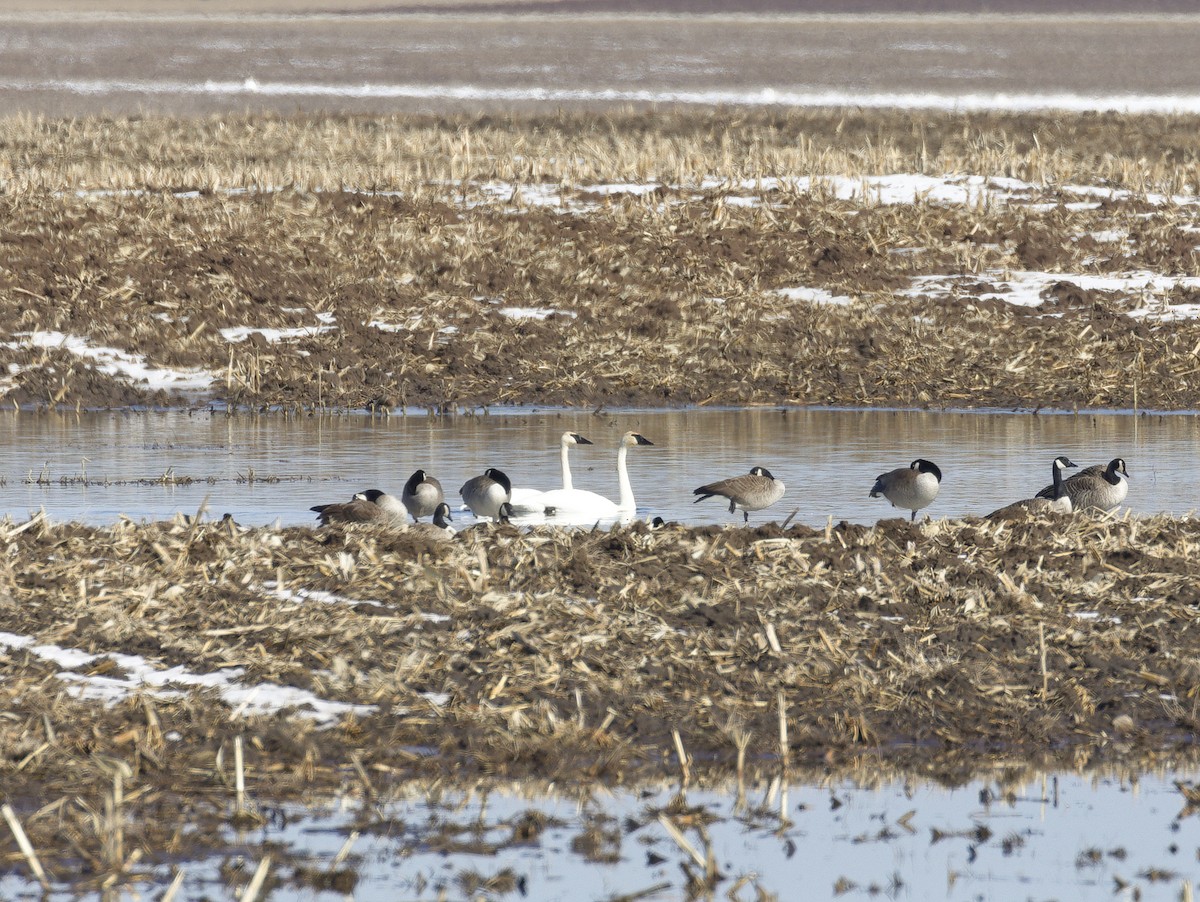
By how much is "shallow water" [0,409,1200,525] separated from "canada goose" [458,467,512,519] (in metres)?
0.78

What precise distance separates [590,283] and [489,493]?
13.1 metres

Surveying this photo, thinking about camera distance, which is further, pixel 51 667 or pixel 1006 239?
pixel 1006 239

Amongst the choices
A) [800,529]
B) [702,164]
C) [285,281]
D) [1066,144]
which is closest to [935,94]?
[1066,144]

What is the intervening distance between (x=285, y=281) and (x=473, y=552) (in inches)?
630

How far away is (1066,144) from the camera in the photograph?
48.5 m

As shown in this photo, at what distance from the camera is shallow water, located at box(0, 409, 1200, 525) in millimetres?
14938

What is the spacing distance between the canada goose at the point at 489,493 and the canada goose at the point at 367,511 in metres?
0.92

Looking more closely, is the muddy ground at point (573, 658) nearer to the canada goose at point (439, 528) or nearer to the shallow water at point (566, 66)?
the canada goose at point (439, 528)

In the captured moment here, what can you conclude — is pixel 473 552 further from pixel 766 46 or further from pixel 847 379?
pixel 766 46

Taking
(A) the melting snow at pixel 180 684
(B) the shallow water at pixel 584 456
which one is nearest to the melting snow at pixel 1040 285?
(B) the shallow water at pixel 584 456

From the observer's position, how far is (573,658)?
9109 mm

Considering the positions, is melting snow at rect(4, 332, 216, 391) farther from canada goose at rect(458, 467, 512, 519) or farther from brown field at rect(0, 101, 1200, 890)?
canada goose at rect(458, 467, 512, 519)

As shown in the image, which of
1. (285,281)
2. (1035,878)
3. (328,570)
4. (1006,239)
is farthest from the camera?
(1006,239)

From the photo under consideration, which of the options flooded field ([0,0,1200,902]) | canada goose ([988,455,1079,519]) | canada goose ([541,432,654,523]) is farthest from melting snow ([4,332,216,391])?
canada goose ([988,455,1079,519])
